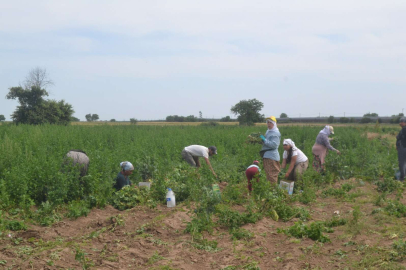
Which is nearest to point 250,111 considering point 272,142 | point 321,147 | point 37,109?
point 37,109

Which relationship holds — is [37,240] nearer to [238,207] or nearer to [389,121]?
[238,207]

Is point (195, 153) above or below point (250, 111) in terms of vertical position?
below

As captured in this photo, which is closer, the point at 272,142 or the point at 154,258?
the point at 154,258

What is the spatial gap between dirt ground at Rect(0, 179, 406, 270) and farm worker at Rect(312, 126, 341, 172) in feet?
12.0

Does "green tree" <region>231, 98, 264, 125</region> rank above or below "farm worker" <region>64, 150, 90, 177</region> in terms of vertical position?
above

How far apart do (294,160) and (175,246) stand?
4365mm

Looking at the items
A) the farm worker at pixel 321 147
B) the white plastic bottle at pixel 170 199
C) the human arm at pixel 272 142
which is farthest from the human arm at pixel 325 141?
the white plastic bottle at pixel 170 199

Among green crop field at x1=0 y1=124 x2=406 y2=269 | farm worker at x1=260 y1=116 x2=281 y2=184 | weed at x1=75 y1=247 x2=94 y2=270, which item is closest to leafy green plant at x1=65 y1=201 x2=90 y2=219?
green crop field at x1=0 y1=124 x2=406 y2=269

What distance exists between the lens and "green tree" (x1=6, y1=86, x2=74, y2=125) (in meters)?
35.5

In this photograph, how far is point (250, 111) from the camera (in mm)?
52469

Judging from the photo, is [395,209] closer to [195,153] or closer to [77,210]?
[195,153]

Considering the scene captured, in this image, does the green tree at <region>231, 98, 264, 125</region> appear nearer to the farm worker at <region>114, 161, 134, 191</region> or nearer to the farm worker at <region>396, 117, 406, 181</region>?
the farm worker at <region>396, 117, 406, 181</region>

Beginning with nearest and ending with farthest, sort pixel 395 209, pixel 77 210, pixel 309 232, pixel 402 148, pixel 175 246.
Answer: pixel 175 246 → pixel 309 232 → pixel 77 210 → pixel 395 209 → pixel 402 148

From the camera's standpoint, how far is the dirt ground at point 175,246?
4.75 meters
